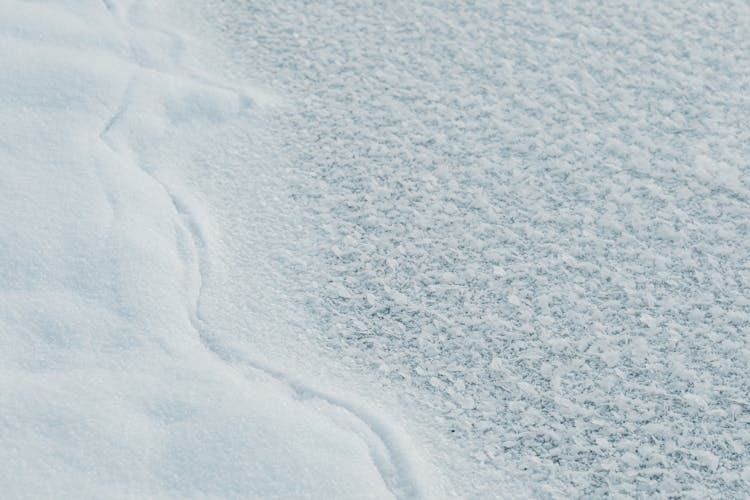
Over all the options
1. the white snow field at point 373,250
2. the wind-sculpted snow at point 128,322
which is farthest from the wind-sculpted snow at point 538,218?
the wind-sculpted snow at point 128,322

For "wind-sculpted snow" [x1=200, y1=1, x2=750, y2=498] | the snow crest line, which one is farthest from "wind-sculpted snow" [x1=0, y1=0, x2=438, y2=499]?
"wind-sculpted snow" [x1=200, y1=1, x2=750, y2=498]

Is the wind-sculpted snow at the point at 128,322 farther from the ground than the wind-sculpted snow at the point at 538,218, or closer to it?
closer to it

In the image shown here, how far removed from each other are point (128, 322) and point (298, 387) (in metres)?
0.26

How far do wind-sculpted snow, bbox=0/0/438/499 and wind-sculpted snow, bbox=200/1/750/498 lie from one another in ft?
0.44

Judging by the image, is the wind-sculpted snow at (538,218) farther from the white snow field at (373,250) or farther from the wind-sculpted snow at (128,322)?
the wind-sculpted snow at (128,322)

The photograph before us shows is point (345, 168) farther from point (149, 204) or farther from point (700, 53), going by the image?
point (700, 53)

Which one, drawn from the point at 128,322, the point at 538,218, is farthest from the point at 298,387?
the point at 538,218

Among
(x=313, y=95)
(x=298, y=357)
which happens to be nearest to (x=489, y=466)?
(x=298, y=357)

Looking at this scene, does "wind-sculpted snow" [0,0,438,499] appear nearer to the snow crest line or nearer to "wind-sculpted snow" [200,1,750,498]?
the snow crest line

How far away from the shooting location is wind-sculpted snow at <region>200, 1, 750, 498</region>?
121 centimetres

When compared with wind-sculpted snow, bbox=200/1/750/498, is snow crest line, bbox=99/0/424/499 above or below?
below

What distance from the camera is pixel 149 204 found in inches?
56.4

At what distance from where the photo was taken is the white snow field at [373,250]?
3.73 feet

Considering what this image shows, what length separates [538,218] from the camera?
1.49 m
